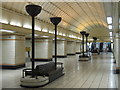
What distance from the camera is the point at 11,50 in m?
16.6

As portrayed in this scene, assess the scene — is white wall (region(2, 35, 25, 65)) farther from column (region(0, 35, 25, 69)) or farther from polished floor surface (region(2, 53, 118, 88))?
polished floor surface (region(2, 53, 118, 88))

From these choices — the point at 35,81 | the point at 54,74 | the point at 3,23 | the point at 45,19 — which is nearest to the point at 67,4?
the point at 45,19

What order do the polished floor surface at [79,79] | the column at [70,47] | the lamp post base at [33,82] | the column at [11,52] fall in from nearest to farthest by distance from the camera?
the lamp post base at [33,82] < the polished floor surface at [79,79] < the column at [11,52] < the column at [70,47]

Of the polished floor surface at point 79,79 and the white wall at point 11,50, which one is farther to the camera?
the white wall at point 11,50

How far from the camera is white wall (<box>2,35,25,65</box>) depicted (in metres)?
16.5

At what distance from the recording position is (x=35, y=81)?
887 centimetres

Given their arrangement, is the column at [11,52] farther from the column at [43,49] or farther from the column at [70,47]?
the column at [70,47]

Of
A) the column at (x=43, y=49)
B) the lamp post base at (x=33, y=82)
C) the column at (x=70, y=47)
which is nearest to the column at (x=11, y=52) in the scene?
the column at (x=43, y=49)

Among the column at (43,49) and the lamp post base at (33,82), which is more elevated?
the column at (43,49)

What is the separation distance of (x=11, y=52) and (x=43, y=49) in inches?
Result: 306

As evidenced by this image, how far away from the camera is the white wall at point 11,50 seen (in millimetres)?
16469

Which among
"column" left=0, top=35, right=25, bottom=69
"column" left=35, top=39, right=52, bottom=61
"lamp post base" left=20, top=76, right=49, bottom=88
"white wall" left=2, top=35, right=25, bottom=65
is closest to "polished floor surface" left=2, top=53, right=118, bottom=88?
"lamp post base" left=20, top=76, right=49, bottom=88

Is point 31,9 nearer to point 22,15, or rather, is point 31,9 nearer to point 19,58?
point 22,15

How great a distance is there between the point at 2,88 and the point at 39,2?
10.1 m
